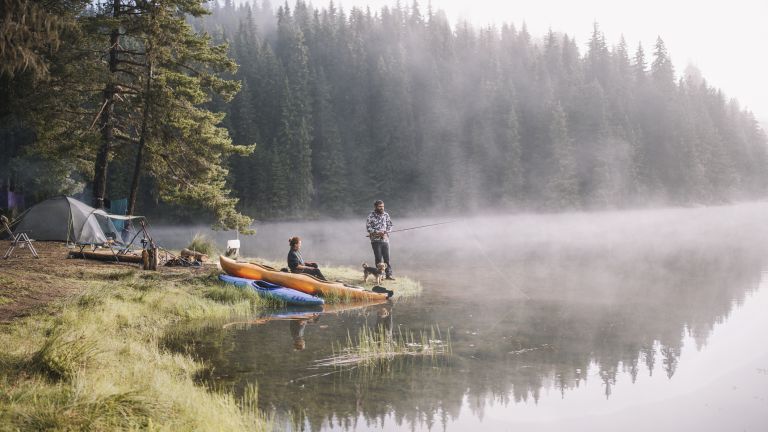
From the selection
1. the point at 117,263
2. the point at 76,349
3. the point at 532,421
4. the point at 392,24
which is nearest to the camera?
the point at 76,349

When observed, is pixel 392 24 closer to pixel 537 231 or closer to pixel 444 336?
pixel 537 231

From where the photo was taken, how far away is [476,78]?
3255 inches

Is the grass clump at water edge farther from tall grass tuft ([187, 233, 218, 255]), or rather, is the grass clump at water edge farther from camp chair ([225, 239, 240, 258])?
tall grass tuft ([187, 233, 218, 255])

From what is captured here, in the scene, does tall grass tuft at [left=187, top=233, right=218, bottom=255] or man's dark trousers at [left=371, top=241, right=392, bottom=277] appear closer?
man's dark trousers at [left=371, top=241, right=392, bottom=277]

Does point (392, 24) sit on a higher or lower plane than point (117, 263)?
higher

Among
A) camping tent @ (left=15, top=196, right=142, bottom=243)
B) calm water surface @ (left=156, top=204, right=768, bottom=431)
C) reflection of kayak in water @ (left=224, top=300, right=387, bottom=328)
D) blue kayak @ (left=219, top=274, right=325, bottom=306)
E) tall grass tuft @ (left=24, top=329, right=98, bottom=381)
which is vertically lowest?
calm water surface @ (left=156, top=204, right=768, bottom=431)

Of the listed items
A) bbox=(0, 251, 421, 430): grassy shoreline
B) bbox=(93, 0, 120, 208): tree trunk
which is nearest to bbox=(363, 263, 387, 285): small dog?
bbox=(0, 251, 421, 430): grassy shoreline

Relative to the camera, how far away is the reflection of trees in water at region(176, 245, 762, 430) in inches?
251

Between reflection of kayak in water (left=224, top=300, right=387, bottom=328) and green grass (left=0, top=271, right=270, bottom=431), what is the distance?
5.79 feet

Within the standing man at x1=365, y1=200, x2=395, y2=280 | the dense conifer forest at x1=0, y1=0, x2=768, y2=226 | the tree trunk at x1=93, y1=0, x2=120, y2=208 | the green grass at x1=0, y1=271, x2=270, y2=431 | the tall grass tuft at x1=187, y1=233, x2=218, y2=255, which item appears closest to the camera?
the green grass at x1=0, y1=271, x2=270, y2=431

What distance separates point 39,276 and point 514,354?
10.0m

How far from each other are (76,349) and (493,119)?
2666 inches

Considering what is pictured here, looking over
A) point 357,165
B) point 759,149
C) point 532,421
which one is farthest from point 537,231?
point 759,149

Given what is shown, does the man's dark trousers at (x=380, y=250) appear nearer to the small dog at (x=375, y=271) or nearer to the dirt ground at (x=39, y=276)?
the small dog at (x=375, y=271)
